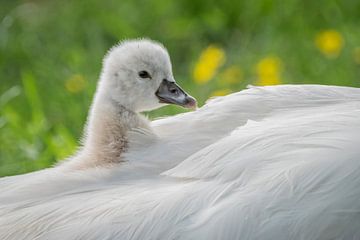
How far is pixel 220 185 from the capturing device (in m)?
2.49

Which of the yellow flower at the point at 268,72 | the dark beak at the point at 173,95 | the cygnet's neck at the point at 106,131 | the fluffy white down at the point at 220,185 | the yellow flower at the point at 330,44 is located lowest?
the fluffy white down at the point at 220,185

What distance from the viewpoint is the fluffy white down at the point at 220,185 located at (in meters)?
2.40

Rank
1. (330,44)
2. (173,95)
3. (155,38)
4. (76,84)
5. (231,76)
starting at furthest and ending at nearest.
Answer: (155,38) < (330,44) < (231,76) < (76,84) < (173,95)

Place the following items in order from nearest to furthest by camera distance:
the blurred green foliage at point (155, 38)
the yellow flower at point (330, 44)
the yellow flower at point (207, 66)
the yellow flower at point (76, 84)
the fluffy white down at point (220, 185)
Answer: the fluffy white down at point (220, 185) < the blurred green foliage at point (155, 38) < the yellow flower at point (76, 84) < the yellow flower at point (207, 66) < the yellow flower at point (330, 44)

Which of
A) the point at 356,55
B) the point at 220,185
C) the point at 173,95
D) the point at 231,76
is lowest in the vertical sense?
the point at 220,185

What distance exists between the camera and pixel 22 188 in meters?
2.67

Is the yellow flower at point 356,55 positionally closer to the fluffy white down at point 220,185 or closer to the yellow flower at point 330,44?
the yellow flower at point 330,44

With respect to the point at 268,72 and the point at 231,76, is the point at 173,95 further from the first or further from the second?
the point at 231,76

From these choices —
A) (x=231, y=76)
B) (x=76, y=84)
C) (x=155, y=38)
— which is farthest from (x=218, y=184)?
(x=155, y=38)

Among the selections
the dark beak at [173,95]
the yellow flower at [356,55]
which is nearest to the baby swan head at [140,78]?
the dark beak at [173,95]

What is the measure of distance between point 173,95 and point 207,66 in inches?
76.7

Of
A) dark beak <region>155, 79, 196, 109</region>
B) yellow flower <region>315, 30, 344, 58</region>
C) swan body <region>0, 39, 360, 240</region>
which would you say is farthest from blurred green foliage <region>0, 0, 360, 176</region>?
swan body <region>0, 39, 360, 240</region>

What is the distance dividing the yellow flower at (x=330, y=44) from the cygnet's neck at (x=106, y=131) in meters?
2.30

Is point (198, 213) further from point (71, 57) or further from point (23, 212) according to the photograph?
point (71, 57)
